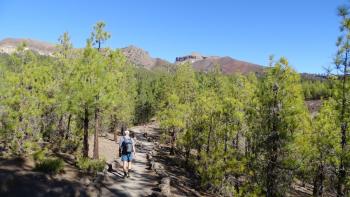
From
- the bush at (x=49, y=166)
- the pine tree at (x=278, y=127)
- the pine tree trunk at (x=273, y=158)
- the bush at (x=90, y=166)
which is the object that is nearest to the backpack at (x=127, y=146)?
the bush at (x=90, y=166)

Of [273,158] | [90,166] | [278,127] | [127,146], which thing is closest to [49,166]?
[90,166]

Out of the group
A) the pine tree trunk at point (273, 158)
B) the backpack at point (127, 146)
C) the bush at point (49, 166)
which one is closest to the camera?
the bush at point (49, 166)

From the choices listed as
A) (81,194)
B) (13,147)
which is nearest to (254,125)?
(81,194)

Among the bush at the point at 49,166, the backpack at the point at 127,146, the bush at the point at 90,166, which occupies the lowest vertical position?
the bush at the point at 90,166

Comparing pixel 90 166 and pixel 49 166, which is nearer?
pixel 49 166

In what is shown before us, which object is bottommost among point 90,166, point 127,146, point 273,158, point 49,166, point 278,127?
point 90,166

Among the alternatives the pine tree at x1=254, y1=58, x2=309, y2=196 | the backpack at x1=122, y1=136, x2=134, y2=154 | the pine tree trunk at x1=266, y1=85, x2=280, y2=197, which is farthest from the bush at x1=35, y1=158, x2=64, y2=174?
the pine tree trunk at x1=266, y1=85, x2=280, y2=197

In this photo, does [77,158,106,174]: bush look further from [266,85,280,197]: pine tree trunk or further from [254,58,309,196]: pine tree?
[266,85,280,197]: pine tree trunk

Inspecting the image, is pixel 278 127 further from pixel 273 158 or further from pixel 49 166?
pixel 49 166

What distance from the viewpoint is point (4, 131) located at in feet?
59.9

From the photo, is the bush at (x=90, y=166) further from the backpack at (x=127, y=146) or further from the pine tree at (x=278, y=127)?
the pine tree at (x=278, y=127)

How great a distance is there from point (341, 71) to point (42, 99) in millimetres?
14950

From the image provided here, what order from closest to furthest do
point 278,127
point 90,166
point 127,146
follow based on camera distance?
point 278,127 → point 127,146 → point 90,166

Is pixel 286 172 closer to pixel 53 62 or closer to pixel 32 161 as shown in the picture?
pixel 32 161
